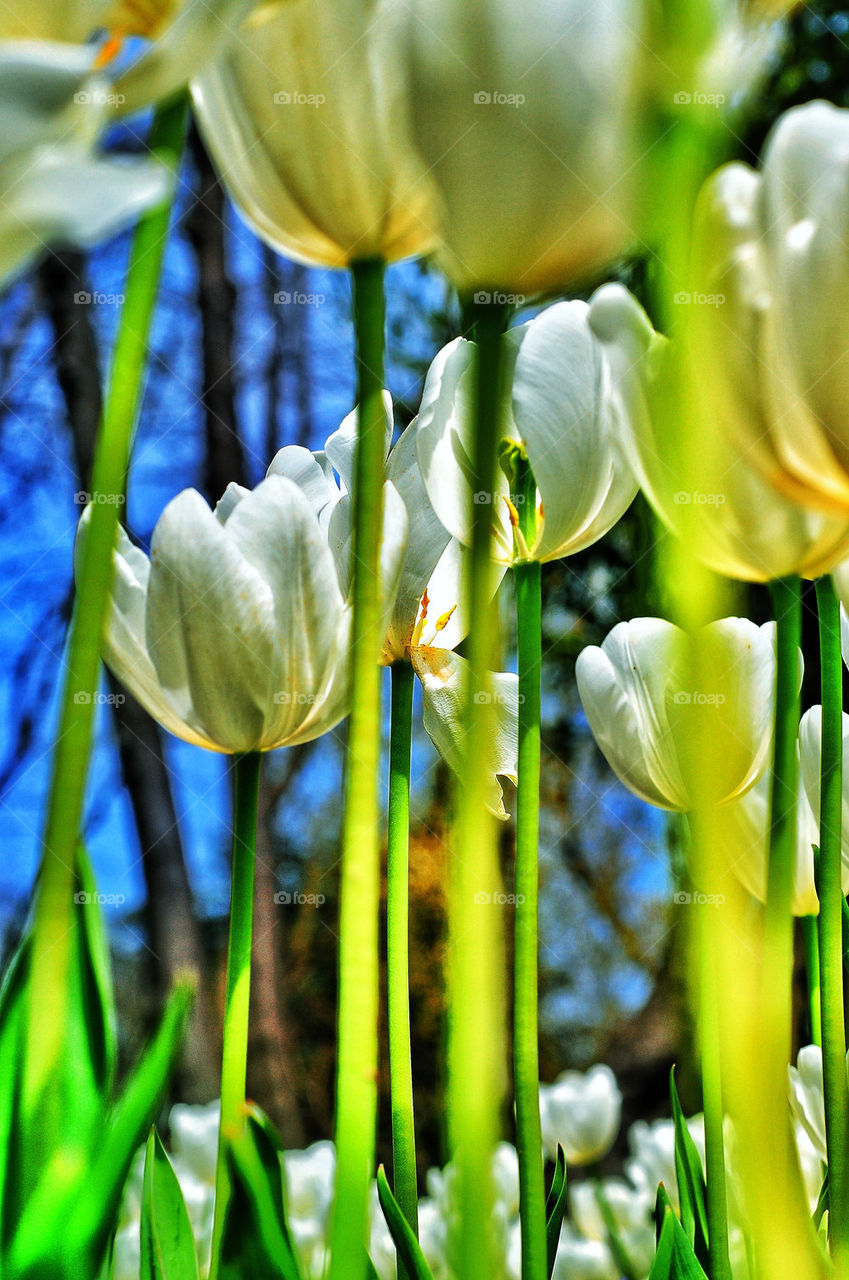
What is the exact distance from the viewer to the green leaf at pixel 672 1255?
0.80 feet

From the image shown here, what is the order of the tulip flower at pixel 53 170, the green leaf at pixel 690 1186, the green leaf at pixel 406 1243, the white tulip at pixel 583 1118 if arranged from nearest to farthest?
1. the tulip flower at pixel 53 170
2. the green leaf at pixel 406 1243
3. the green leaf at pixel 690 1186
4. the white tulip at pixel 583 1118

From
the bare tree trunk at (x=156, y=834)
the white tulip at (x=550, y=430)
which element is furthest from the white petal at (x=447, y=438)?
the bare tree trunk at (x=156, y=834)

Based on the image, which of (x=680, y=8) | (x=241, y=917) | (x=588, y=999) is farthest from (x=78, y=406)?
(x=680, y=8)

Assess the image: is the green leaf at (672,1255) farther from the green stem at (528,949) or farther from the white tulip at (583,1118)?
the white tulip at (583,1118)

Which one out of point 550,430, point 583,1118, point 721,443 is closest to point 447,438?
point 550,430

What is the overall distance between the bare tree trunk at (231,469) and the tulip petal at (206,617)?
1.27 m

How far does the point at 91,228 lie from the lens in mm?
→ 113

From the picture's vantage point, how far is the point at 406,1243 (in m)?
0.22

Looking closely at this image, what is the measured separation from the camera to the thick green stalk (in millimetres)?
130

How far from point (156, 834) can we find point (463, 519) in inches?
56.2

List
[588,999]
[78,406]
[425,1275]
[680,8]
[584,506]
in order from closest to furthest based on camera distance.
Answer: [680,8], [425,1275], [584,506], [78,406], [588,999]

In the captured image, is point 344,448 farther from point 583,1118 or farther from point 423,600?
point 583,1118

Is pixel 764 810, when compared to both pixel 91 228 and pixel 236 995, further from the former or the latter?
pixel 91 228

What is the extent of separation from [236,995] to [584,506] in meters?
0.16
